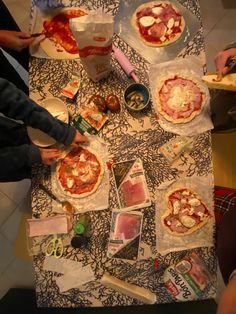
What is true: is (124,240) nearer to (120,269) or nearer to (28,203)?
(120,269)

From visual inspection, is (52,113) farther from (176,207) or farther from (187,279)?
(187,279)

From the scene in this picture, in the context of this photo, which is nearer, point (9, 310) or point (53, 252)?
point (53, 252)

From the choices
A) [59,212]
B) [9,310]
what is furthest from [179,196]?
[9,310]

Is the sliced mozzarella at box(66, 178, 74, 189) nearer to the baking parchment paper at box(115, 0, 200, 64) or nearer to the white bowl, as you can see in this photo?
the white bowl

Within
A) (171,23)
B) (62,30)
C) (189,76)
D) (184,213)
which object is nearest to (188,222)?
(184,213)

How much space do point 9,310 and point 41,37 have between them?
1.18 metres

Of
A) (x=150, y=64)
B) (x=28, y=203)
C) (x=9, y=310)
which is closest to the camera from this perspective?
(x=150, y=64)

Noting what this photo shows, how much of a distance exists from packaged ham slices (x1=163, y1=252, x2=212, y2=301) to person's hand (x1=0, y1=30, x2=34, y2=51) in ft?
3.09

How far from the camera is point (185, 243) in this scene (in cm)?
110

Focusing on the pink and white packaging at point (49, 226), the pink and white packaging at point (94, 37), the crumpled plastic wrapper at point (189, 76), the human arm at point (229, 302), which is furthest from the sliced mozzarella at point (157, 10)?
the human arm at point (229, 302)

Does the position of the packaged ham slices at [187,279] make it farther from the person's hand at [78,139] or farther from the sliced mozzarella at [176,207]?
the person's hand at [78,139]

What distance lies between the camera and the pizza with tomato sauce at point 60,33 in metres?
1.23

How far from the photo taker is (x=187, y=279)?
1.08 m

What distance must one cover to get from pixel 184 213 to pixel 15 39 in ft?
2.85
